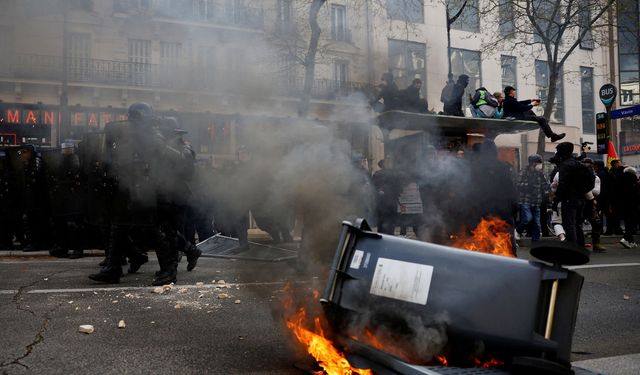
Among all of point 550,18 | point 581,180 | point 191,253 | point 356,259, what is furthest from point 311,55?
point 550,18

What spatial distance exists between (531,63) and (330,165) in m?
18.1

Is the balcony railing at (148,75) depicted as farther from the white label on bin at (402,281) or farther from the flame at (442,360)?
the flame at (442,360)

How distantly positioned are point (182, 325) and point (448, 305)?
2.08 m

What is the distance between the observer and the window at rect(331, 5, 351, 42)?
5.56 metres

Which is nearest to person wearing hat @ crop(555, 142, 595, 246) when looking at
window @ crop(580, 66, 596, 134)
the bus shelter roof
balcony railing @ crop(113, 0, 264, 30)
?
the bus shelter roof

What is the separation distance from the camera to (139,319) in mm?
3818

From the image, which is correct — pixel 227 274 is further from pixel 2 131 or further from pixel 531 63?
pixel 531 63

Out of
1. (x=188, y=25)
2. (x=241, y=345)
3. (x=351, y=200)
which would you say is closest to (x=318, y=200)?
(x=351, y=200)

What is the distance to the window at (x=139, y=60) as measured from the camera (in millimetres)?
4387

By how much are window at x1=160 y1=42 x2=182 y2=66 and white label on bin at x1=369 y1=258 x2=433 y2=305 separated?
9.46ft

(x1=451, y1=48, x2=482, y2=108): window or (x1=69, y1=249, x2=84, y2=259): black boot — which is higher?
(x1=451, y1=48, x2=482, y2=108): window

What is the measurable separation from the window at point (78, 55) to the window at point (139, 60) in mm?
352

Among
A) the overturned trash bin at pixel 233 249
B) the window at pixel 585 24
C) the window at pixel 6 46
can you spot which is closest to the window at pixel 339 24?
the overturned trash bin at pixel 233 249

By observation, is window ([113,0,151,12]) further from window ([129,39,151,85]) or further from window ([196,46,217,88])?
window ([196,46,217,88])
